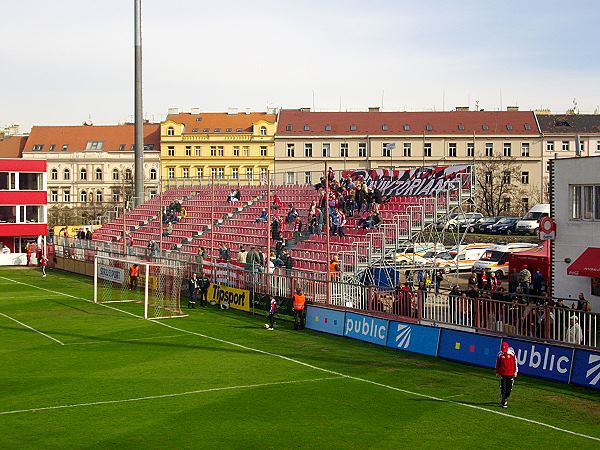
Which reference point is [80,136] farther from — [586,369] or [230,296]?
[586,369]

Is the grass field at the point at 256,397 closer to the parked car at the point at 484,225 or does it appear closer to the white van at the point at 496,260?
the white van at the point at 496,260

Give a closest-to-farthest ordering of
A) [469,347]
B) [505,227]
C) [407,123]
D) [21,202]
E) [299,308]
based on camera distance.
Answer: [469,347]
[299,308]
[21,202]
[505,227]
[407,123]

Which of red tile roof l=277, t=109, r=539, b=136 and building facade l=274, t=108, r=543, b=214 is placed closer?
building facade l=274, t=108, r=543, b=214

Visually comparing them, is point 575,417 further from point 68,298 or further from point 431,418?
point 68,298

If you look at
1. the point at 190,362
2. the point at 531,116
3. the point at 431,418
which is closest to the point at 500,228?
the point at 531,116

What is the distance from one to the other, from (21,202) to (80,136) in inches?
2015

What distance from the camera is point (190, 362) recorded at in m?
27.0

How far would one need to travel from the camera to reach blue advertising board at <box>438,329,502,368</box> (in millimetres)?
25438

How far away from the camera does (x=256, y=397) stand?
22156mm

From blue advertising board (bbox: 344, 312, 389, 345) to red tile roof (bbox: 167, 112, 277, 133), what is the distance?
76.4 m

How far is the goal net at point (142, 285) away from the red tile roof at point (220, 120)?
57.7 metres

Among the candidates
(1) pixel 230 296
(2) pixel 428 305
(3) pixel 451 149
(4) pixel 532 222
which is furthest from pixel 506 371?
(3) pixel 451 149

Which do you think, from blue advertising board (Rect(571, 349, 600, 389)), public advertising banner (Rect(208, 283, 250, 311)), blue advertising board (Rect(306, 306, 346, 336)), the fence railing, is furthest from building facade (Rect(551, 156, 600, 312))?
public advertising banner (Rect(208, 283, 250, 311))

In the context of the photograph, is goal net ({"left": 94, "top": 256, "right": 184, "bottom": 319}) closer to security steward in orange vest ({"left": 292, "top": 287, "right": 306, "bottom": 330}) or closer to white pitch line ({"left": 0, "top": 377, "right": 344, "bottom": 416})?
security steward in orange vest ({"left": 292, "top": 287, "right": 306, "bottom": 330})
